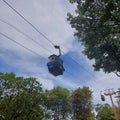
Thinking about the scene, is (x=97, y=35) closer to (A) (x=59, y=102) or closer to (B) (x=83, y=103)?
(B) (x=83, y=103)

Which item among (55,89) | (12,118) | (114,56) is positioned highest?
(55,89)

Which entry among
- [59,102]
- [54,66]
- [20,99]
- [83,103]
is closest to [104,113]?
[83,103]

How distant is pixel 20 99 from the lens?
3891 centimetres

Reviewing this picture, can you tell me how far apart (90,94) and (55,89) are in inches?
375

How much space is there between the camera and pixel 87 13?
26.5 meters

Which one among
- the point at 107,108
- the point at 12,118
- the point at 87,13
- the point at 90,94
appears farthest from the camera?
the point at 107,108

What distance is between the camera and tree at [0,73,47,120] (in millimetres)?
37688

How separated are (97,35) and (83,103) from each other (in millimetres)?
30502

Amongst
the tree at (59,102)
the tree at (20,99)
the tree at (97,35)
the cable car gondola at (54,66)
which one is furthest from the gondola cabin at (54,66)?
the tree at (59,102)

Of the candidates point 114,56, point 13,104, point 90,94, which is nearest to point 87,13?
point 114,56

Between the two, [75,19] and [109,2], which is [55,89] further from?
[109,2]

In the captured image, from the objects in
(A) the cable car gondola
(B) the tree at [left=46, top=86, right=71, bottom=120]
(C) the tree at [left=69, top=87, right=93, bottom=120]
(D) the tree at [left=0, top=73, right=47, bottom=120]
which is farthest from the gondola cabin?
(B) the tree at [left=46, top=86, right=71, bottom=120]

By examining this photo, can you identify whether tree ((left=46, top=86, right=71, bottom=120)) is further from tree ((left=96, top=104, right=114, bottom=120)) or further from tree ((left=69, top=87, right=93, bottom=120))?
tree ((left=96, top=104, right=114, bottom=120))

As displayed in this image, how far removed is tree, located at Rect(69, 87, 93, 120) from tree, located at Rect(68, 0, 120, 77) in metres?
24.4
